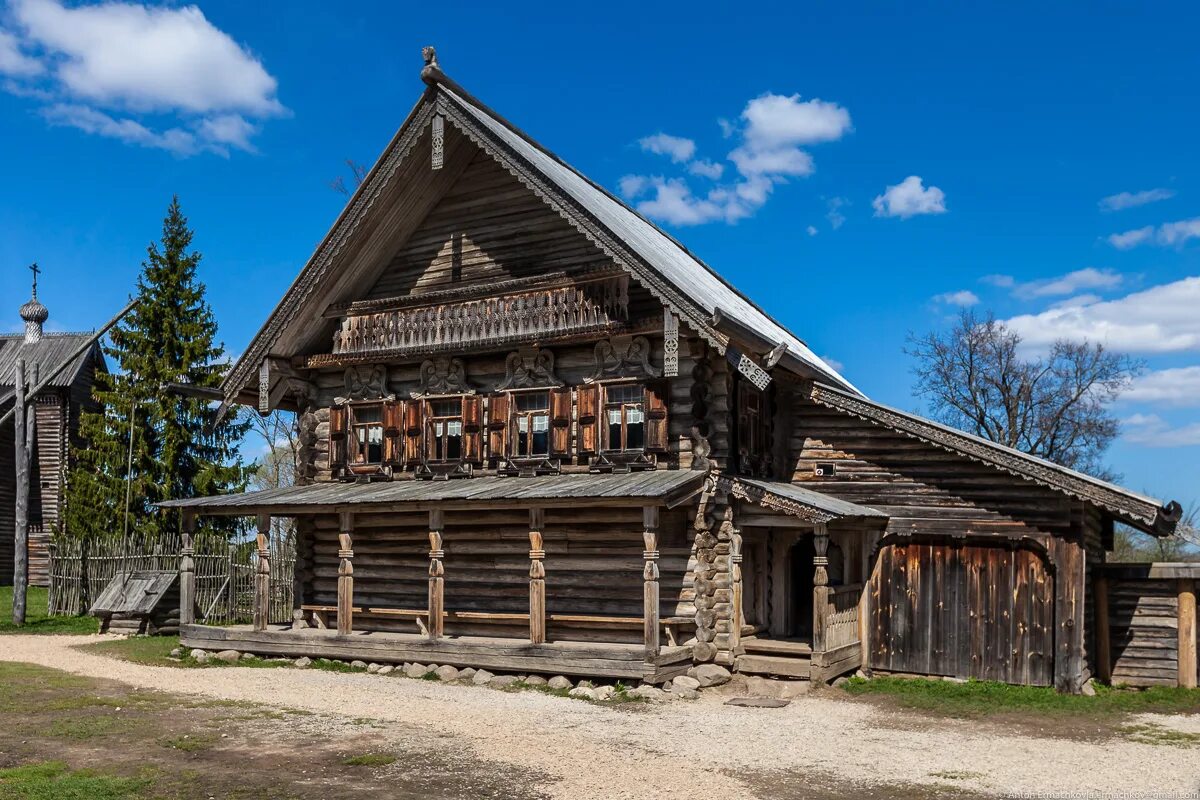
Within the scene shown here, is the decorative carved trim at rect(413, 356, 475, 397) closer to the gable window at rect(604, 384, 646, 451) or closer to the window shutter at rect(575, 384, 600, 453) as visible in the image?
the window shutter at rect(575, 384, 600, 453)

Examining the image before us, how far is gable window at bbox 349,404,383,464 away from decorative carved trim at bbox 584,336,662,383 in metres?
5.54

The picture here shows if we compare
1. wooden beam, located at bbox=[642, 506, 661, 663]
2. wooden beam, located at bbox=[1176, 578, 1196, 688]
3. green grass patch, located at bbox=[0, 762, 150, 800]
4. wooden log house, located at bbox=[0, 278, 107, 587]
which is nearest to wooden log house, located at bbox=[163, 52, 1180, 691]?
wooden beam, located at bbox=[642, 506, 661, 663]

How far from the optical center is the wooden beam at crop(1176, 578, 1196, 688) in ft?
62.3

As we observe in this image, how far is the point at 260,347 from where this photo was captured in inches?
945

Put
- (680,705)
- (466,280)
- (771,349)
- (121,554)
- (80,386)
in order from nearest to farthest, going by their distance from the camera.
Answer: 1. (680,705)
2. (771,349)
3. (466,280)
4. (121,554)
5. (80,386)

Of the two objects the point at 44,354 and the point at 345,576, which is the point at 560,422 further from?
the point at 44,354

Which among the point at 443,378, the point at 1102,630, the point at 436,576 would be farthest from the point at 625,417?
the point at 1102,630

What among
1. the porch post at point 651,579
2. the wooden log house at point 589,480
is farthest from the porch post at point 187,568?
the porch post at point 651,579

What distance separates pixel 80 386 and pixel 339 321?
89.4ft

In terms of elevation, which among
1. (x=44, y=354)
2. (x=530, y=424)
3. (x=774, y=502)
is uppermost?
(x=44, y=354)

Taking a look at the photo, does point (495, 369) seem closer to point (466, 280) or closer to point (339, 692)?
point (466, 280)

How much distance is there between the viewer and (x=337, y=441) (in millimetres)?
24375

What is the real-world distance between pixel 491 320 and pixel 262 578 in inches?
291

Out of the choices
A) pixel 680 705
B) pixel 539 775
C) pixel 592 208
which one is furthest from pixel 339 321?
pixel 539 775
